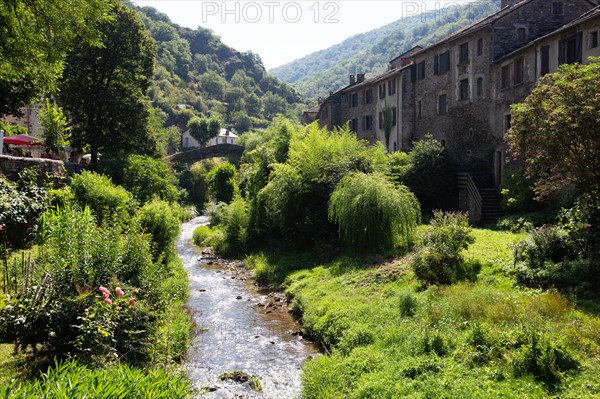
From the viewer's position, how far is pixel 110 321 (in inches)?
368

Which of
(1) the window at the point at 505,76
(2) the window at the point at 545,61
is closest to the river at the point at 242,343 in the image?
(2) the window at the point at 545,61

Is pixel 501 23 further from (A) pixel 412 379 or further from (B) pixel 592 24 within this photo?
(A) pixel 412 379

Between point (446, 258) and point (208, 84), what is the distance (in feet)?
496

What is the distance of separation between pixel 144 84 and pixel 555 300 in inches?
1107

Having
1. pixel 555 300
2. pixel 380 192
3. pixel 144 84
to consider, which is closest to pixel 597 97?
pixel 555 300

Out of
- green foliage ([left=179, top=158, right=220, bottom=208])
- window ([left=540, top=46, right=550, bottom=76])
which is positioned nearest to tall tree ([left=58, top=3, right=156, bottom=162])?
window ([left=540, top=46, right=550, bottom=76])

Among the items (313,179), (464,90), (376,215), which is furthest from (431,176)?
(376,215)

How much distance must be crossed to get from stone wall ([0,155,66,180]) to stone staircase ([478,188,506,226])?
69.7 feet

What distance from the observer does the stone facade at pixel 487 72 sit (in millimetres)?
25891

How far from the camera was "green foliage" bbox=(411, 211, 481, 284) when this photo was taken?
50.2 ft

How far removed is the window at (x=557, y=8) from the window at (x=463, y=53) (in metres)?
5.66

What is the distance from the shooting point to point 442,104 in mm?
37531

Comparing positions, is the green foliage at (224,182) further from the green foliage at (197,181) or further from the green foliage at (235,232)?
the green foliage at (235,232)

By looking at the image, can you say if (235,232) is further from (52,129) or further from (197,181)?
(197,181)
